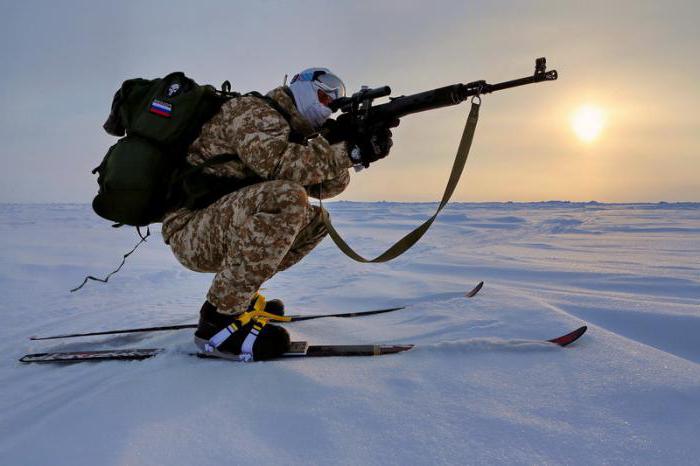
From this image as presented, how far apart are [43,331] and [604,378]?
295cm

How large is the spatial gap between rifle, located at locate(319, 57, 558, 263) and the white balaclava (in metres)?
0.07

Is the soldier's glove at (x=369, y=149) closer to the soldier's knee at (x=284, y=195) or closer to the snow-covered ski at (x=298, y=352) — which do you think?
the soldier's knee at (x=284, y=195)

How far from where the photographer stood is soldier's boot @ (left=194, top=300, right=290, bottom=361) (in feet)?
6.11

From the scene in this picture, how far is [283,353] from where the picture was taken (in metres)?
1.87

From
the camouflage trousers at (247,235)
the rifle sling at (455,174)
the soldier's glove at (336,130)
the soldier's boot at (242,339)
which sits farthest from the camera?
the soldier's glove at (336,130)

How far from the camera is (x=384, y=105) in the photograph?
2.44 meters

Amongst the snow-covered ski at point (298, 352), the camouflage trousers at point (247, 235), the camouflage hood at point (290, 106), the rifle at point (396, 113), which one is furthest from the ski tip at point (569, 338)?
the camouflage hood at point (290, 106)

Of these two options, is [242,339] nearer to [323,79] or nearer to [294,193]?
[294,193]

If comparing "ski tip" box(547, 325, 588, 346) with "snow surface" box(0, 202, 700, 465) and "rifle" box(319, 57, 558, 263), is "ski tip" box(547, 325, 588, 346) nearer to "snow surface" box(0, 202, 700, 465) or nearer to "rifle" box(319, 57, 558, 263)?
"snow surface" box(0, 202, 700, 465)

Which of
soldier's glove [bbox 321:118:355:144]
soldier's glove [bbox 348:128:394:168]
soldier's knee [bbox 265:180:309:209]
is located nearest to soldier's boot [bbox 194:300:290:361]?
soldier's knee [bbox 265:180:309:209]

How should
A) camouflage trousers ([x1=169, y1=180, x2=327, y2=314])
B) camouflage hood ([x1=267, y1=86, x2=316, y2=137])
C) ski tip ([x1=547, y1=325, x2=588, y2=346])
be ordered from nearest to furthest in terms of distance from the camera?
1. ski tip ([x1=547, y1=325, x2=588, y2=346])
2. camouflage trousers ([x1=169, y1=180, x2=327, y2=314])
3. camouflage hood ([x1=267, y1=86, x2=316, y2=137])

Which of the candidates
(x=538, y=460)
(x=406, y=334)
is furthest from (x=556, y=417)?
(x=406, y=334)

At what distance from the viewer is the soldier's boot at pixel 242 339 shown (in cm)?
186

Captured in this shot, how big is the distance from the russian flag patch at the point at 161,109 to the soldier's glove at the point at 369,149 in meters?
0.89
